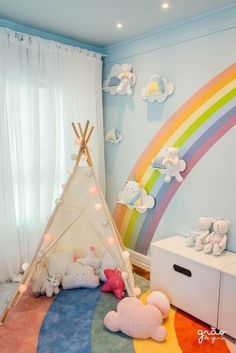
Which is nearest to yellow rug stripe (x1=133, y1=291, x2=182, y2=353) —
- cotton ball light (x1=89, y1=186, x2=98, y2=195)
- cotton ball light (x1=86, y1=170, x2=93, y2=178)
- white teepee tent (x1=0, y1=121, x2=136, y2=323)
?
white teepee tent (x1=0, y1=121, x2=136, y2=323)

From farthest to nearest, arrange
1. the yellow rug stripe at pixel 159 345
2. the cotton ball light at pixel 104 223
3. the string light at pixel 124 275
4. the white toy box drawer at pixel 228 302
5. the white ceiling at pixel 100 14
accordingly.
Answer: the cotton ball light at pixel 104 223, the string light at pixel 124 275, the white ceiling at pixel 100 14, the white toy box drawer at pixel 228 302, the yellow rug stripe at pixel 159 345

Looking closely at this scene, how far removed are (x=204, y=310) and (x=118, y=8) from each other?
101 inches

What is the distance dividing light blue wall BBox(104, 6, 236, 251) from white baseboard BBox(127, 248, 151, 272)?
336mm

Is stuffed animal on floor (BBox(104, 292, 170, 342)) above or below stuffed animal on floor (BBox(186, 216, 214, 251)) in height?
below

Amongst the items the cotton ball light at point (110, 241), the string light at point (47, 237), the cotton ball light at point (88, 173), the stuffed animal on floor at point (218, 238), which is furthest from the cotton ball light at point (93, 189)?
the stuffed animal on floor at point (218, 238)

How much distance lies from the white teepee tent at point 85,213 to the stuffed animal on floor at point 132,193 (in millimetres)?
702

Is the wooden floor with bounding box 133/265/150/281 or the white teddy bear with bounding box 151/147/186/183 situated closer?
the white teddy bear with bounding box 151/147/186/183

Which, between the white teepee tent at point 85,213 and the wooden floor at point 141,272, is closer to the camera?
the white teepee tent at point 85,213

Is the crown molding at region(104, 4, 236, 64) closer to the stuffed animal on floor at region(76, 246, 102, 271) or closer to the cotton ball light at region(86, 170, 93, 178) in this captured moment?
the cotton ball light at region(86, 170, 93, 178)

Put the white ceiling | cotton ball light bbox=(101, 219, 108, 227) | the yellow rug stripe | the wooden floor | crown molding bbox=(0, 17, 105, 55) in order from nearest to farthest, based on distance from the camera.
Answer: the yellow rug stripe → the white ceiling → cotton ball light bbox=(101, 219, 108, 227) → crown molding bbox=(0, 17, 105, 55) → the wooden floor

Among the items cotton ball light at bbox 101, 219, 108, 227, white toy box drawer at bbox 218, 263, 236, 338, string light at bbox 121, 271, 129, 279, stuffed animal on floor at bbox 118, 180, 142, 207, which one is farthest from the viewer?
stuffed animal on floor at bbox 118, 180, 142, 207

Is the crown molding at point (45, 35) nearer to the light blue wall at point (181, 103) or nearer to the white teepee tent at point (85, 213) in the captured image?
the light blue wall at point (181, 103)

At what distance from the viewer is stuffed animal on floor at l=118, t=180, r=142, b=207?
3.29 meters

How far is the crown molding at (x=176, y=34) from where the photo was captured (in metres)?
2.44
